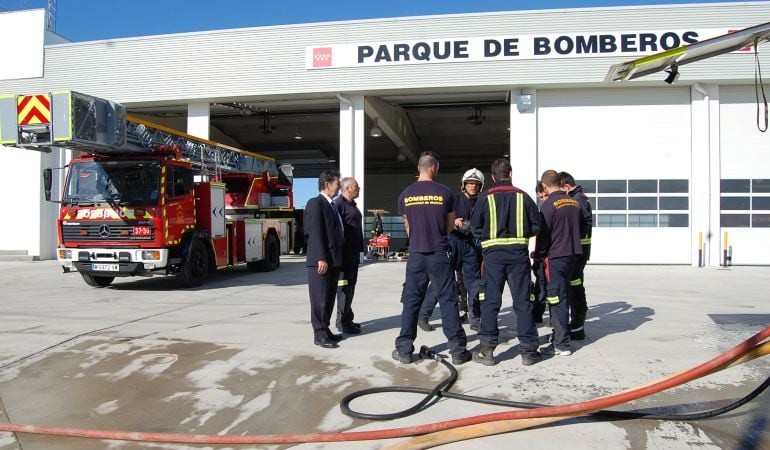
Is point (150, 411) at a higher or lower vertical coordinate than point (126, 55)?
lower

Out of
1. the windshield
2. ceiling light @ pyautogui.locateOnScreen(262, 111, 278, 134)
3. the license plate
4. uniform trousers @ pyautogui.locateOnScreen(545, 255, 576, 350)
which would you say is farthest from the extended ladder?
ceiling light @ pyautogui.locateOnScreen(262, 111, 278, 134)

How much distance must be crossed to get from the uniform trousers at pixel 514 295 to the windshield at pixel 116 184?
6657mm

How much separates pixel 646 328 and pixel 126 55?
16410mm

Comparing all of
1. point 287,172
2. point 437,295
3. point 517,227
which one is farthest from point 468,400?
point 287,172

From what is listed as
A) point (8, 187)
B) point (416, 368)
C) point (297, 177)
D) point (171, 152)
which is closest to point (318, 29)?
point (171, 152)

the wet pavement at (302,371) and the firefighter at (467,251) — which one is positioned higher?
the firefighter at (467,251)

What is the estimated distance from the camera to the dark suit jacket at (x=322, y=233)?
540cm

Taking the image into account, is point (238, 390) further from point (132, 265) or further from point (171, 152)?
point (171, 152)

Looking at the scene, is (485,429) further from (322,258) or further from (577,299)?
(577,299)

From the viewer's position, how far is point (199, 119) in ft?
54.9

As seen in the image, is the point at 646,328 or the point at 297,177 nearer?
the point at 646,328

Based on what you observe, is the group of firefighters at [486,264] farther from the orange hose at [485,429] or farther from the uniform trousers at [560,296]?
the orange hose at [485,429]

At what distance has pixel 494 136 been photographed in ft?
91.8

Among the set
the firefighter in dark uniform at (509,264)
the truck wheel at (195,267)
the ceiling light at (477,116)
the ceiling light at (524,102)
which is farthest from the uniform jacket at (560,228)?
the ceiling light at (477,116)
